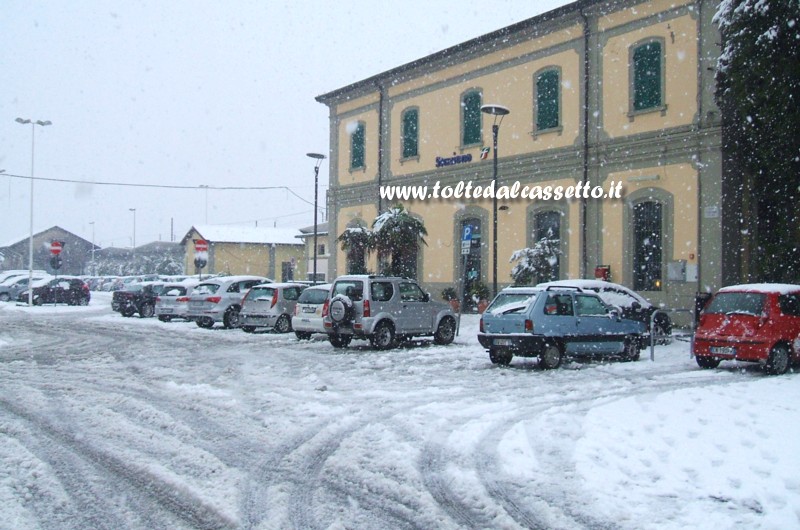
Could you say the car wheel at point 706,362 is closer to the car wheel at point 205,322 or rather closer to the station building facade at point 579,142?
the station building facade at point 579,142

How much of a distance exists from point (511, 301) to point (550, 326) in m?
0.87

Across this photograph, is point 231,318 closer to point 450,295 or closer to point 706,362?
point 450,295

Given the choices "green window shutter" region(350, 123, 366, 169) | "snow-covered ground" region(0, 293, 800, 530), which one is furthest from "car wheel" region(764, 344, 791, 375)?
"green window shutter" region(350, 123, 366, 169)

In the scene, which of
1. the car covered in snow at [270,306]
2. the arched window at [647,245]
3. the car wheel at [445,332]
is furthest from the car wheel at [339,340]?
the arched window at [647,245]

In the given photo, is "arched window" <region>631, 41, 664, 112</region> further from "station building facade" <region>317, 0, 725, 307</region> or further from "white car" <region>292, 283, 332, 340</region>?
"white car" <region>292, 283, 332, 340</region>

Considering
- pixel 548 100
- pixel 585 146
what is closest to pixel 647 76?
pixel 585 146

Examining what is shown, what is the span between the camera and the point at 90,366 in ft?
43.3

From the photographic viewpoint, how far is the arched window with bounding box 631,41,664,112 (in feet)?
70.5

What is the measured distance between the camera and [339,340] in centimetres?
1750

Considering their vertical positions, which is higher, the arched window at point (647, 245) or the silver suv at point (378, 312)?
the arched window at point (647, 245)

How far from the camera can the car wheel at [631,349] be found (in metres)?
14.5

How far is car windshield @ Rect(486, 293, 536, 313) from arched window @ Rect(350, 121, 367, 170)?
20.8 m

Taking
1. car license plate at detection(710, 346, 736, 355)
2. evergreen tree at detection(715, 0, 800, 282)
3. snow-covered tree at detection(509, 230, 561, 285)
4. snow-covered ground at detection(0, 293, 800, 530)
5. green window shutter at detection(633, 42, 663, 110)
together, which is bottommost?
snow-covered ground at detection(0, 293, 800, 530)

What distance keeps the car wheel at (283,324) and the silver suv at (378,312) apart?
3804 millimetres
